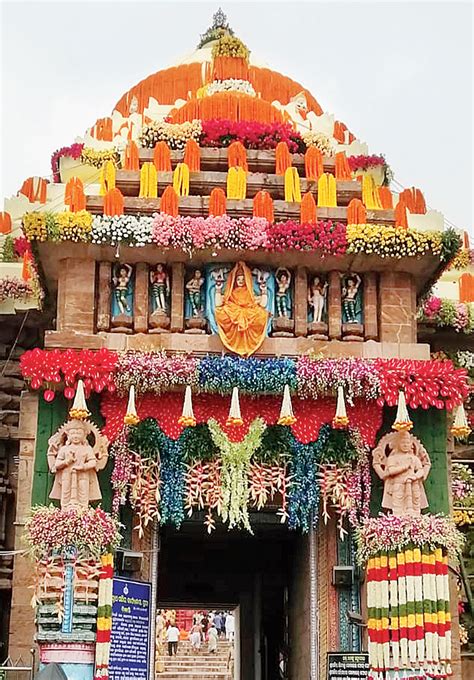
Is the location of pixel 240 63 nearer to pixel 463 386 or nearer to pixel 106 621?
pixel 463 386

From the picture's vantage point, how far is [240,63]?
2516cm

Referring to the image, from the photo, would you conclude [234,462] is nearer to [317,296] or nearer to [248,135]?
[317,296]

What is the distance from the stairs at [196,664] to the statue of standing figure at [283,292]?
12837 mm

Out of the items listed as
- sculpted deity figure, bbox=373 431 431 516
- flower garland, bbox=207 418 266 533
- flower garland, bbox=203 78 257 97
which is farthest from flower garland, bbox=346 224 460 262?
flower garland, bbox=203 78 257 97

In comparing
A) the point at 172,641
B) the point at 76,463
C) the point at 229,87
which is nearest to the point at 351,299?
the point at 76,463

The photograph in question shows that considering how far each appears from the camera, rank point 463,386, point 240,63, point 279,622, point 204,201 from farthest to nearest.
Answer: point 240,63
point 279,622
point 204,201
point 463,386

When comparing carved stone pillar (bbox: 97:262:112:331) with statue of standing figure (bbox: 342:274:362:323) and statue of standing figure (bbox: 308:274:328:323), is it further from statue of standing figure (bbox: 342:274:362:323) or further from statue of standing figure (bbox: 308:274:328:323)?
statue of standing figure (bbox: 342:274:362:323)

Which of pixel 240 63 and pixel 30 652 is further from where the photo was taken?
pixel 240 63

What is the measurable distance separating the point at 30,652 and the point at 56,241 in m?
5.20

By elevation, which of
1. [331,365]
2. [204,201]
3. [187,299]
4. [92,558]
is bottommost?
[92,558]

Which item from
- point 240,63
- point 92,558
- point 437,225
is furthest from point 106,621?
point 240,63

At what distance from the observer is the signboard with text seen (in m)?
12.6

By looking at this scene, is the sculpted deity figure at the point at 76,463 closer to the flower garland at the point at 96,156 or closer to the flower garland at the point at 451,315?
the flower garland at the point at 451,315

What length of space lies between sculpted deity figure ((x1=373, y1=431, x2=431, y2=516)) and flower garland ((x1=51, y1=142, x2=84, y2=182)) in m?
11.7
